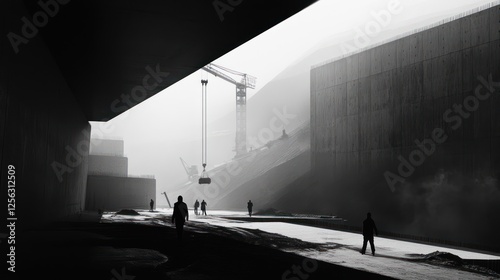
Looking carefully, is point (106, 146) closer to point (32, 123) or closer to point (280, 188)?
point (280, 188)

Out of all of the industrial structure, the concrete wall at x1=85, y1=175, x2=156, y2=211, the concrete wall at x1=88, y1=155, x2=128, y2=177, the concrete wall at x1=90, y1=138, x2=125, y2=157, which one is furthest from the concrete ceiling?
the concrete wall at x1=90, y1=138, x2=125, y2=157

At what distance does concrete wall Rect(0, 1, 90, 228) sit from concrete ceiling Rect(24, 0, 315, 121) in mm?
885

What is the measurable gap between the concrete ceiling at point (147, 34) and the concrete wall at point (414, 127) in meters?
23.1

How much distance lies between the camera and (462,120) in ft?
119

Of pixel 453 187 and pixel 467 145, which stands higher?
pixel 467 145

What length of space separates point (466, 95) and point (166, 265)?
30.3 m

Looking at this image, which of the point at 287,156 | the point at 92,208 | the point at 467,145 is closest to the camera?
the point at 467,145

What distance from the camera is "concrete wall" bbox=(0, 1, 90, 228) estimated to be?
11894 mm

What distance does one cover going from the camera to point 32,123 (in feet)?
52.7

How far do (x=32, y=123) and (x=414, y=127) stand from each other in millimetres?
31552

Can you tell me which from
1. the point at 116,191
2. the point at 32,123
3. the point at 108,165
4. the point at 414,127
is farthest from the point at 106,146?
the point at 32,123

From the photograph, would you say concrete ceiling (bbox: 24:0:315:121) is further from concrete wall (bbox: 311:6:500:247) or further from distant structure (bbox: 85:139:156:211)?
distant structure (bbox: 85:139:156:211)

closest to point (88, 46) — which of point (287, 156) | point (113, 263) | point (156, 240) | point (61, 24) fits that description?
point (61, 24)

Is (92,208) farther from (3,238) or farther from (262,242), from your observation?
(3,238)
